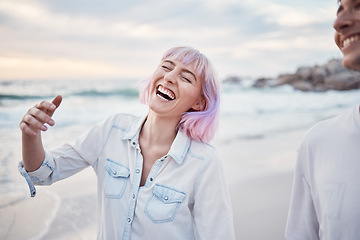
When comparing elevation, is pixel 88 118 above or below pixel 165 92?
below

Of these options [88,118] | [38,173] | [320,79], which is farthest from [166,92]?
[320,79]

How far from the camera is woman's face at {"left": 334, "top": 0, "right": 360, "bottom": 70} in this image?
1260 millimetres

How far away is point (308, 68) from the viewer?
997 inches

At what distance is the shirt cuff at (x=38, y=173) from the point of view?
2145 millimetres

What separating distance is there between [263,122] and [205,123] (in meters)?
7.69

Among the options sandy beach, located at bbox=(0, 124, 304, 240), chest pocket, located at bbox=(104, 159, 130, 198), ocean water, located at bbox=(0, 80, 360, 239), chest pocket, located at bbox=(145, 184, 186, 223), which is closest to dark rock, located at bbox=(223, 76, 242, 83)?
ocean water, located at bbox=(0, 80, 360, 239)

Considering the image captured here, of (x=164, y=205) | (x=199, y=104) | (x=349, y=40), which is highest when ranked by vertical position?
(x=349, y=40)

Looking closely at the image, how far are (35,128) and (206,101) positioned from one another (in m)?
1.36

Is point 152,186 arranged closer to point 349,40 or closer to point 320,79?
point 349,40

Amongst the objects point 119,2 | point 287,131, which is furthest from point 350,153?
point 119,2

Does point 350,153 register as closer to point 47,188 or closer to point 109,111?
point 47,188

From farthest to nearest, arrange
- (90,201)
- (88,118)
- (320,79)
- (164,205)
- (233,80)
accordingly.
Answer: (233,80), (320,79), (88,118), (90,201), (164,205)

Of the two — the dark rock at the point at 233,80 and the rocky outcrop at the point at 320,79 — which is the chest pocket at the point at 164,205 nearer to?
the rocky outcrop at the point at 320,79

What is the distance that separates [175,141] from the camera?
2.34 m
